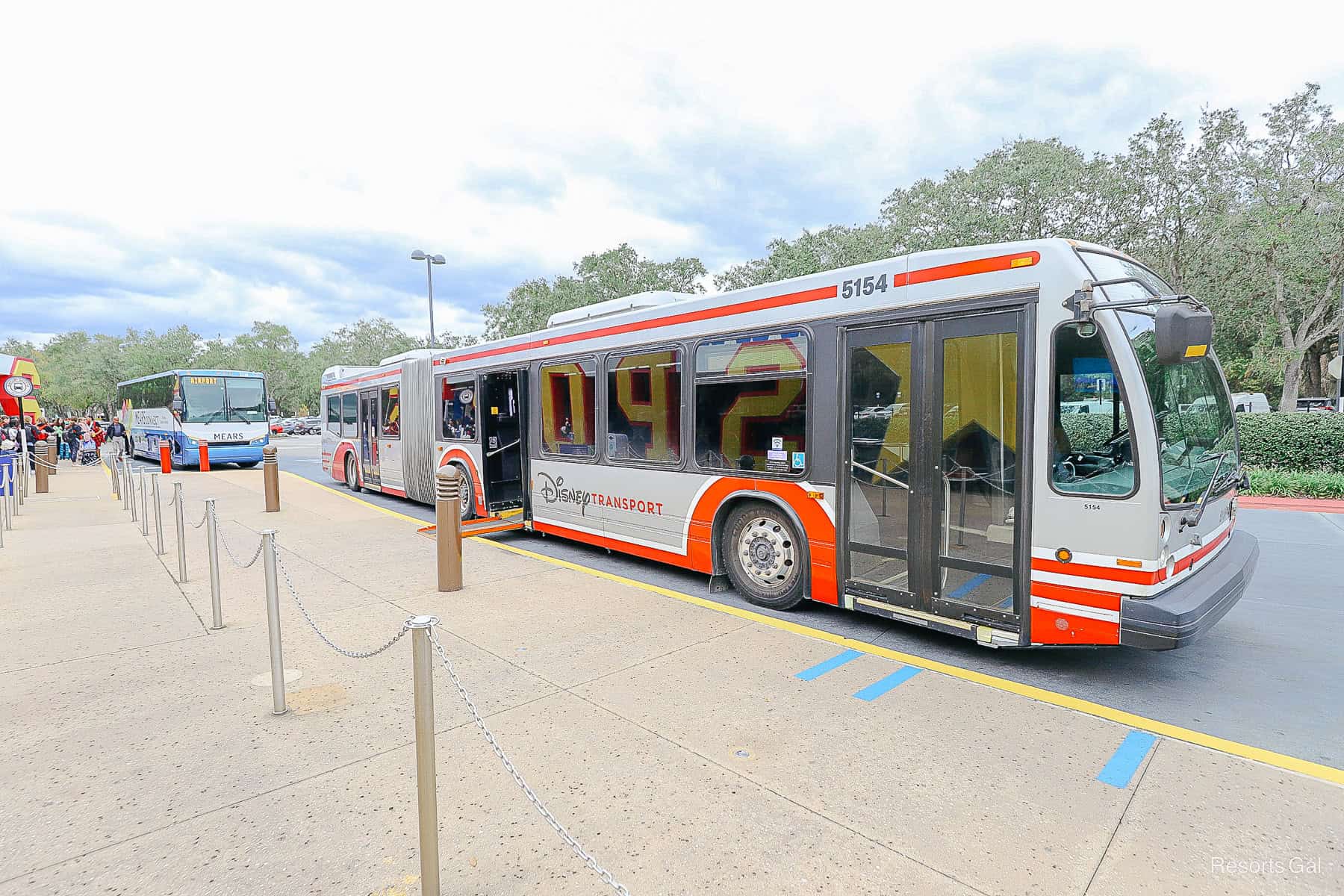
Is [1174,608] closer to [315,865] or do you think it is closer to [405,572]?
[315,865]

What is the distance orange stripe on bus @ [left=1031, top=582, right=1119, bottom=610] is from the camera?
404 centimetres

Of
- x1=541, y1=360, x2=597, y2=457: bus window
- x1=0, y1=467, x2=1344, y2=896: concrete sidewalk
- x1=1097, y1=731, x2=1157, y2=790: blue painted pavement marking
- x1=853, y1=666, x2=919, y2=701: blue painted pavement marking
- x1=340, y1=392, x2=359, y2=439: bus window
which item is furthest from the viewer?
x1=340, y1=392, x2=359, y2=439: bus window

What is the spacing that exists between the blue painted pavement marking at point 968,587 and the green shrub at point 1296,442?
38.3ft

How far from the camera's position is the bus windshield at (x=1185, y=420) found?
412cm

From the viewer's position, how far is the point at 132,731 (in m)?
3.76

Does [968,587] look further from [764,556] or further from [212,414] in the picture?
[212,414]

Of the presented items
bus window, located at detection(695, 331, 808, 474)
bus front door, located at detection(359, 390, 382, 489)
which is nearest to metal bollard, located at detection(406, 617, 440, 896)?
bus window, located at detection(695, 331, 808, 474)

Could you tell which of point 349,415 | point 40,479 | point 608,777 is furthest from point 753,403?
point 40,479

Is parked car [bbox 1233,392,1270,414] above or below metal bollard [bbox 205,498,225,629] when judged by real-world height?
above

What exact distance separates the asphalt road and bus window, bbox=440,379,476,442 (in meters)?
4.58

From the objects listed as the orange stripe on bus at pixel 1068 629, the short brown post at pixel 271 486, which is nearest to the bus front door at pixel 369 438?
the short brown post at pixel 271 486

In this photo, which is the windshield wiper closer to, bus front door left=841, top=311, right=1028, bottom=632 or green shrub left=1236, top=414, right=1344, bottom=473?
bus front door left=841, top=311, right=1028, bottom=632

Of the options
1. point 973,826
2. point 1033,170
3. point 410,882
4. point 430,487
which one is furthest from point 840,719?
point 1033,170

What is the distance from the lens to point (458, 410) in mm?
10742
